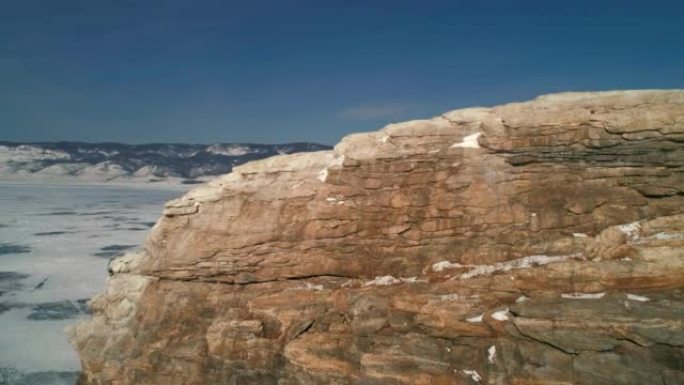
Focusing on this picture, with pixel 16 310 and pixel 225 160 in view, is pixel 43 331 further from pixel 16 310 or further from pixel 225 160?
pixel 225 160

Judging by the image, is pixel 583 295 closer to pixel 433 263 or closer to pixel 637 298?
pixel 637 298

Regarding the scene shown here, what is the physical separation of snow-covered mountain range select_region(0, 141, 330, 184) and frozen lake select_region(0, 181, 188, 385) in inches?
2694

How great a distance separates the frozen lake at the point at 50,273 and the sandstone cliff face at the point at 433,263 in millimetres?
5910

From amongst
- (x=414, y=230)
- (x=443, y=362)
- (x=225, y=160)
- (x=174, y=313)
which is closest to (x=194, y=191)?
(x=174, y=313)

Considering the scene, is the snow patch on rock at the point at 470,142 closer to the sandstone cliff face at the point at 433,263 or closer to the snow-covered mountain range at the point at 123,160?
the sandstone cliff face at the point at 433,263

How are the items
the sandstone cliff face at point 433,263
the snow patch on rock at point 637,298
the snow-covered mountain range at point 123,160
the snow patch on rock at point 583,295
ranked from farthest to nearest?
the snow-covered mountain range at point 123,160 < the snow patch on rock at point 583,295 < the sandstone cliff face at point 433,263 < the snow patch on rock at point 637,298

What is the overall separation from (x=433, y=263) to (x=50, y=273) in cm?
2672

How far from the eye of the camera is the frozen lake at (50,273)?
19109 millimetres

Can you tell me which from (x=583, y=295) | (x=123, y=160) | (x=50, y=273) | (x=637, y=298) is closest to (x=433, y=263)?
(x=583, y=295)

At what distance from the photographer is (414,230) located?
13523 millimetres

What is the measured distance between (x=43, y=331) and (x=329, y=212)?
1552cm

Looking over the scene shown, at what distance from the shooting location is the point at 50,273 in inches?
1204

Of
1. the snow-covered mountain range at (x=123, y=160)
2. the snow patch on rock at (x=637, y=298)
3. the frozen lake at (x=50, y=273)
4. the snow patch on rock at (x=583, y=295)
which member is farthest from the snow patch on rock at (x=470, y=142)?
the snow-covered mountain range at (x=123, y=160)

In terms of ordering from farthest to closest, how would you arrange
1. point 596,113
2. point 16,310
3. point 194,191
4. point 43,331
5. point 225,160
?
point 225,160 < point 16,310 < point 43,331 < point 194,191 < point 596,113
